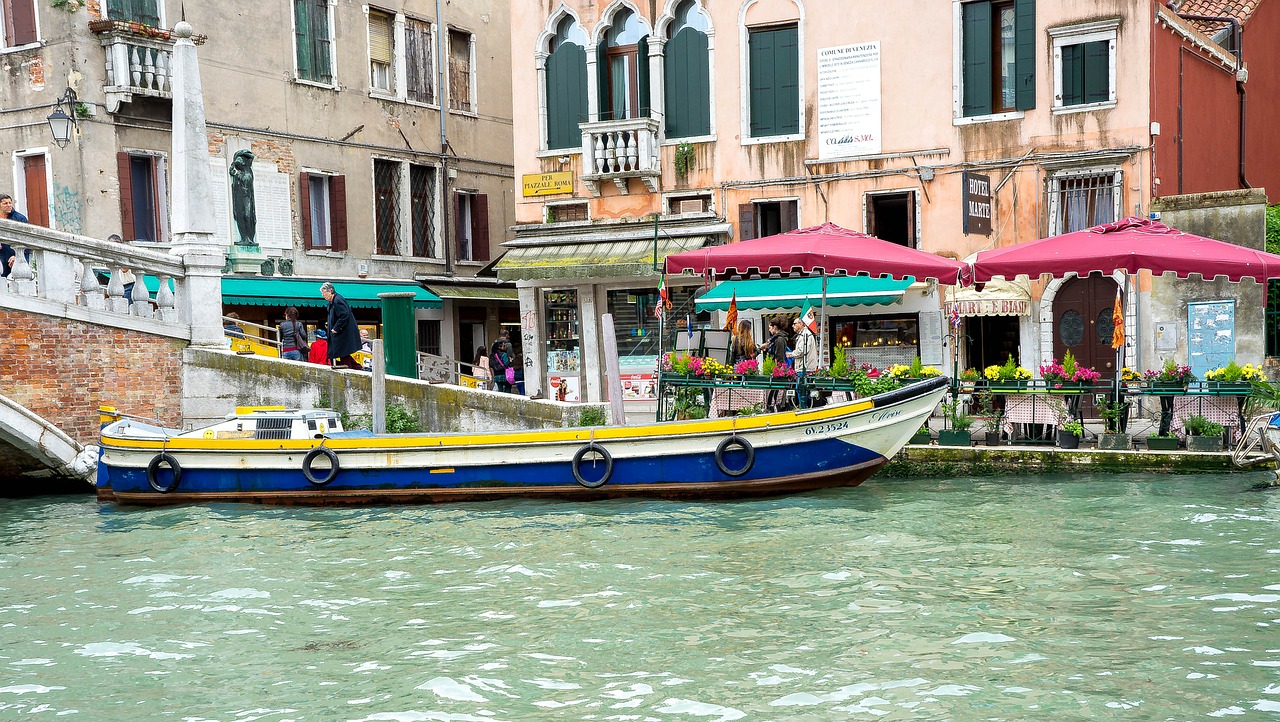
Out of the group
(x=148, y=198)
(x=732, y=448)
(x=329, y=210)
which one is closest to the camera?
(x=732, y=448)

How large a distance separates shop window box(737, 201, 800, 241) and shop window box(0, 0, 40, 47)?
34.8ft

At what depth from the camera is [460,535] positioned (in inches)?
425

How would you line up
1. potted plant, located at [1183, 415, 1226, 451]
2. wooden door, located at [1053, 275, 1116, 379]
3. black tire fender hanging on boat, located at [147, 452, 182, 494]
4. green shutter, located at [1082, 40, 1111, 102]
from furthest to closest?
green shutter, located at [1082, 40, 1111, 102] → wooden door, located at [1053, 275, 1116, 379] → black tire fender hanging on boat, located at [147, 452, 182, 494] → potted plant, located at [1183, 415, 1226, 451]

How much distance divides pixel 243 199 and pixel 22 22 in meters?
4.01

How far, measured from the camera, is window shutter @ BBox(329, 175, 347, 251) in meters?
21.5

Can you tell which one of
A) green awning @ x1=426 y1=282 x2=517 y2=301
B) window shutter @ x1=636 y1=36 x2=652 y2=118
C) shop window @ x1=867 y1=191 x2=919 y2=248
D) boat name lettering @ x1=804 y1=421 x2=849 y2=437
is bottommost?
boat name lettering @ x1=804 y1=421 x2=849 y2=437

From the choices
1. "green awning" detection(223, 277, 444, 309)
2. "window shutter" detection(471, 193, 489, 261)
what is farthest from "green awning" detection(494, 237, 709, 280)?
"window shutter" detection(471, 193, 489, 261)

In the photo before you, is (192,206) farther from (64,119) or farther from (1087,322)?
(1087,322)

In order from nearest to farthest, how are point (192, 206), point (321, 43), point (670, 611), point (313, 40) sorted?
point (670, 611) < point (192, 206) < point (313, 40) < point (321, 43)

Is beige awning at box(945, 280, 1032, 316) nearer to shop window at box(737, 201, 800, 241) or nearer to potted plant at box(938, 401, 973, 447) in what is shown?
shop window at box(737, 201, 800, 241)

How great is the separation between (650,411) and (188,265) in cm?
→ 657

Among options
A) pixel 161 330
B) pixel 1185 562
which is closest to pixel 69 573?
pixel 161 330

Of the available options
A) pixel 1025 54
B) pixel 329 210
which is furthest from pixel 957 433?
pixel 329 210

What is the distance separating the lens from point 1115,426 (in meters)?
13.3
